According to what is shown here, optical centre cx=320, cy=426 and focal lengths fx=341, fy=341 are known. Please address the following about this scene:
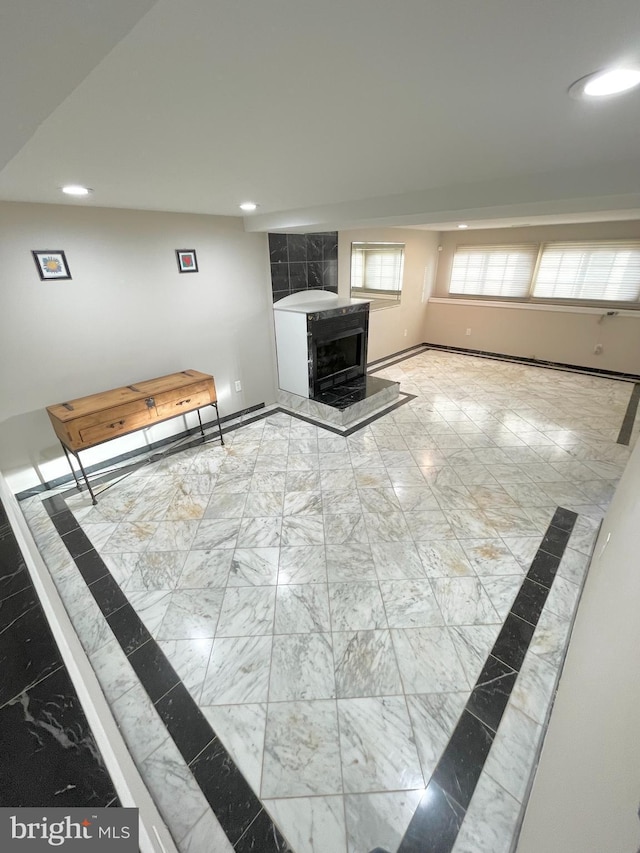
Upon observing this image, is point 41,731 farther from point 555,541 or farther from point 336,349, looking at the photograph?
point 336,349

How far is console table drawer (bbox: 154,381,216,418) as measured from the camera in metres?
3.16

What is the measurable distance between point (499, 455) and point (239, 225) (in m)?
3.66

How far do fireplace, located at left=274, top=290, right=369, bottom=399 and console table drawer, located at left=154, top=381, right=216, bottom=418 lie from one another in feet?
3.98

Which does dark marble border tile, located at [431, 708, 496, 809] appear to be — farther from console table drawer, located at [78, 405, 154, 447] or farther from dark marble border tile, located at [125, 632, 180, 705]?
console table drawer, located at [78, 405, 154, 447]

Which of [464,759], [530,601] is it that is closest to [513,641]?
[530,601]

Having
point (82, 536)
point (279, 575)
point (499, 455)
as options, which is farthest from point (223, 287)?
point (499, 455)

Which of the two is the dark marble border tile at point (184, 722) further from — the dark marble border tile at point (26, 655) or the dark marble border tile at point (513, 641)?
the dark marble border tile at point (513, 641)

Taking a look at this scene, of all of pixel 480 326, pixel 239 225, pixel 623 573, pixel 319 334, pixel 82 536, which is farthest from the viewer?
pixel 480 326

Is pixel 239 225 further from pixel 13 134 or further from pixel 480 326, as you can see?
pixel 480 326

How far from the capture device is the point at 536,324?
579 cm

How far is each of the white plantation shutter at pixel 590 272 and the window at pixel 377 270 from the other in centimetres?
229

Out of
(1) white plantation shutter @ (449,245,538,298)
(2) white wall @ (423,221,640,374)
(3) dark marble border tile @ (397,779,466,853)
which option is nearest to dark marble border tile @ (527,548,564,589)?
(3) dark marble border tile @ (397,779,466,853)

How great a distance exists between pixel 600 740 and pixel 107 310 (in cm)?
380

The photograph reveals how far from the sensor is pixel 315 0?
604 millimetres
